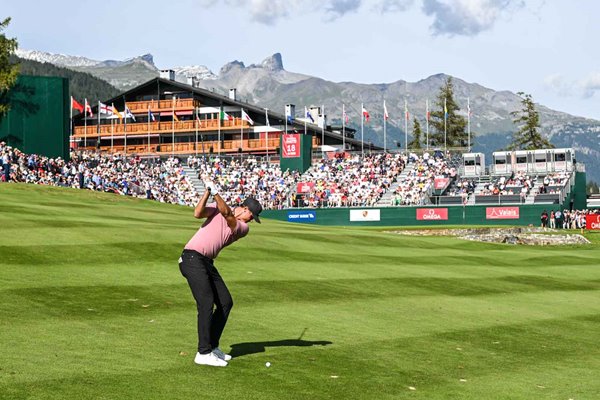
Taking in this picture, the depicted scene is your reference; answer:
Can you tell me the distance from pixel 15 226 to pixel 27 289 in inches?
406

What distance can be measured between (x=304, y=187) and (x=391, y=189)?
27.8ft

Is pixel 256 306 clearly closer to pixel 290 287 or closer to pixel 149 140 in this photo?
pixel 290 287

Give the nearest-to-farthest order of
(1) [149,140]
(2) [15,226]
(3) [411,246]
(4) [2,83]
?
(2) [15,226] < (3) [411,246] < (4) [2,83] < (1) [149,140]

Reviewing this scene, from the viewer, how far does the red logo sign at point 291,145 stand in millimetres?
87812

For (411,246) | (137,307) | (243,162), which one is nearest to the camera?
(137,307)

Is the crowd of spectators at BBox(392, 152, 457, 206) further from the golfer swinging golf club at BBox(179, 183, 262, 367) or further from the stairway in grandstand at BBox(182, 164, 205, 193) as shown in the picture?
the golfer swinging golf club at BBox(179, 183, 262, 367)

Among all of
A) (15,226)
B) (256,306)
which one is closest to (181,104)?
(15,226)

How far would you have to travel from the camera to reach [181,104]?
11481cm

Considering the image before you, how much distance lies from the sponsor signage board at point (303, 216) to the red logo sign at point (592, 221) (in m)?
23.6

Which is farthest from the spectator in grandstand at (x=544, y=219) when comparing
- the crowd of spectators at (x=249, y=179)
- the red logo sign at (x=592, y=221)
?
the crowd of spectators at (x=249, y=179)

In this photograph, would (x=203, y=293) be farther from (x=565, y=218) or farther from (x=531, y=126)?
(x=531, y=126)

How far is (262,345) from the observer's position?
45.6 ft

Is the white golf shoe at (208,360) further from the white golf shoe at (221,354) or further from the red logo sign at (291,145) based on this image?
the red logo sign at (291,145)

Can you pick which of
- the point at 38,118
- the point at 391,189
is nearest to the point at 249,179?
the point at 391,189
